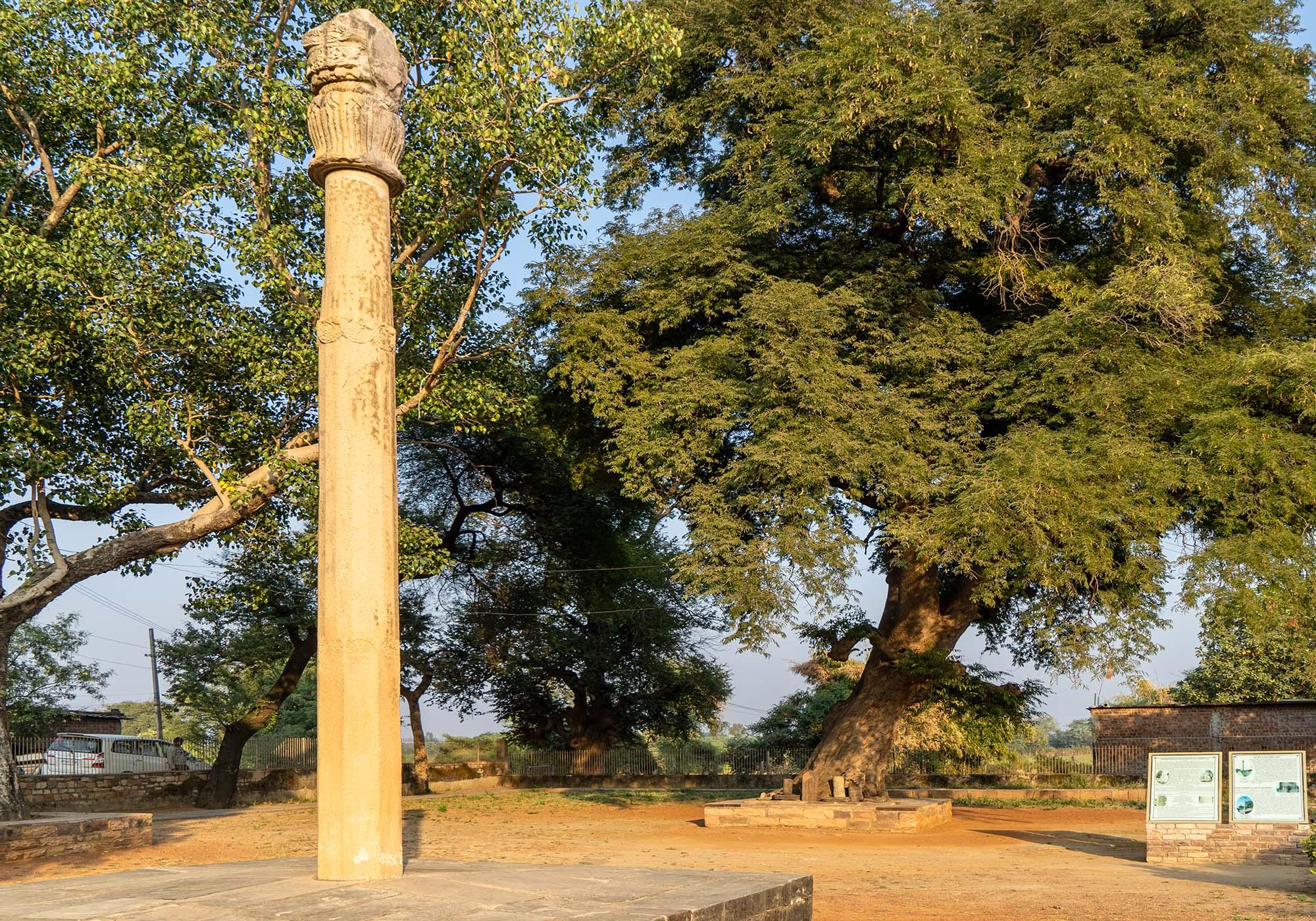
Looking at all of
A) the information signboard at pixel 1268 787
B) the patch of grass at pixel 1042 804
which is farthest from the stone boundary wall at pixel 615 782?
the information signboard at pixel 1268 787

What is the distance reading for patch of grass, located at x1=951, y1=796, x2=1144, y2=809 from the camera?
79.2ft

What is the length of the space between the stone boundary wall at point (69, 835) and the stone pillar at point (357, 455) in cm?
886

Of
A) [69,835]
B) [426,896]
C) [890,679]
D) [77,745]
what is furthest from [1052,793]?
[426,896]

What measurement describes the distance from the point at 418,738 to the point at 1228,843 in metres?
23.1

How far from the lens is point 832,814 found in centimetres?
1866

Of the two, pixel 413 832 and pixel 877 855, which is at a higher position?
pixel 877 855

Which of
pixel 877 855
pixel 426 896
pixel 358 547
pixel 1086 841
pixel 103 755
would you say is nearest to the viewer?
pixel 426 896

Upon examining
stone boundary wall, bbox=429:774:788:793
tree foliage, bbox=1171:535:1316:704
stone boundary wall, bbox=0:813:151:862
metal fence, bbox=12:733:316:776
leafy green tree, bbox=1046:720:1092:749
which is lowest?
leafy green tree, bbox=1046:720:1092:749

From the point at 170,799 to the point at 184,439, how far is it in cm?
1164

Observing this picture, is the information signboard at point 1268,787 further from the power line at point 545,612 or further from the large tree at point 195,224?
the power line at point 545,612

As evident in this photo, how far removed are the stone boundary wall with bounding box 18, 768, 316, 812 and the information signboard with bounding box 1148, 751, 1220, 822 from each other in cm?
1754

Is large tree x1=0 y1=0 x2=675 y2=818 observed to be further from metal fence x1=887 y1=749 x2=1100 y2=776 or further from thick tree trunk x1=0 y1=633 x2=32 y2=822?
metal fence x1=887 y1=749 x2=1100 y2=776

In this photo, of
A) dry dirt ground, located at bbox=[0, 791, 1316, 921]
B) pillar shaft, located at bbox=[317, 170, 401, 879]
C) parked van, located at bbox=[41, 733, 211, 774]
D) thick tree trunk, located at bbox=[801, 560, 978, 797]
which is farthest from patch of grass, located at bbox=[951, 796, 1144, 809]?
pillar shaft, located at bbox=[317, 170, 401, 879]

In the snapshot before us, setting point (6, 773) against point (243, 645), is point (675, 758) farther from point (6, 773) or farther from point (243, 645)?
point (6, 773)
